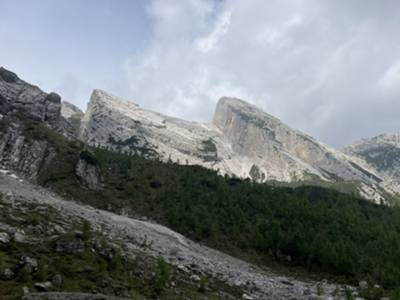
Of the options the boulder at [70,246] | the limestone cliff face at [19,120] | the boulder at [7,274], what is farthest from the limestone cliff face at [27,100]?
the boulder at [7,274]

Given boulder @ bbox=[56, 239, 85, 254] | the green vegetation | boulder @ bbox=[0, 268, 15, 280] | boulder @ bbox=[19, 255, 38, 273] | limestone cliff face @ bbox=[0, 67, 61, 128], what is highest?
limestone cliff face @ bbox=[0, 67, 61, 128]

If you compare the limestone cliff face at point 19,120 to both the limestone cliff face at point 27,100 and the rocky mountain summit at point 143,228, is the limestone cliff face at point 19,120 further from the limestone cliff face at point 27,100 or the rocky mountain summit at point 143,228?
the rocky mountain summit at point 143,228

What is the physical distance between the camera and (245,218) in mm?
88875

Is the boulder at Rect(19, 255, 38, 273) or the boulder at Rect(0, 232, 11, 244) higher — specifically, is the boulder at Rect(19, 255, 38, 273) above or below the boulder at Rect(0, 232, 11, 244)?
below

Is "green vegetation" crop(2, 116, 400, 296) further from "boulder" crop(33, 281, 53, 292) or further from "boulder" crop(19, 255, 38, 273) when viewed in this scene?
"boulder" crop(33, 281, 53, 292)

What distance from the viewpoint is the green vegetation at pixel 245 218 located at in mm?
68938

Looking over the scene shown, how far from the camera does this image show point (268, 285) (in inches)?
1668

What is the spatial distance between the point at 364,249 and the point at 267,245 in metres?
18.0

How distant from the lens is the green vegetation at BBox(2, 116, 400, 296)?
6894cm

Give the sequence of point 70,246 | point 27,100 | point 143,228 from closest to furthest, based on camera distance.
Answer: point 70,246 < point 143,228 < point 27,100

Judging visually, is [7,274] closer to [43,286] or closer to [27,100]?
[43,286]

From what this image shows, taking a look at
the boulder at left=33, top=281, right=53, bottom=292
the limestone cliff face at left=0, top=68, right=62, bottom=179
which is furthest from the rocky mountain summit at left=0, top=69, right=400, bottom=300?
the limestone cliff face at left=0, top=68, right=62, bottom=179

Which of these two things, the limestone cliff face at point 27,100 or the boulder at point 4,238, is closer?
the boulder at point 4,238

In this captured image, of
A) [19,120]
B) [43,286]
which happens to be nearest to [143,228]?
[43,286]
